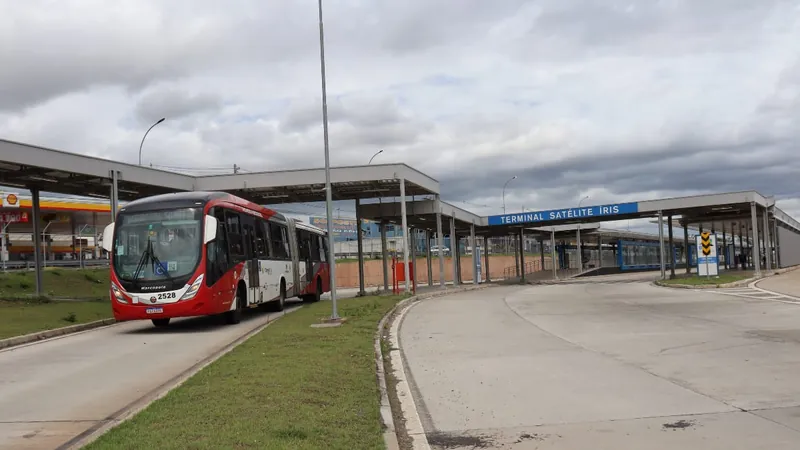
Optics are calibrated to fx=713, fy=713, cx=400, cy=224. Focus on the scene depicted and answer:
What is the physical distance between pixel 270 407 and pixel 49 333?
1100 centimetres

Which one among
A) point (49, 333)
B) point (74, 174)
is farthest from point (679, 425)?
point (74, 174)

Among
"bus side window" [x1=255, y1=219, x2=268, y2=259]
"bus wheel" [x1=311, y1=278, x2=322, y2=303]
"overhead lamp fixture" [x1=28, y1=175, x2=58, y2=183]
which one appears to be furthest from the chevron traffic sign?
"overhead lamp fixture" [x1=28, y1=175, x2=58, y2=183]

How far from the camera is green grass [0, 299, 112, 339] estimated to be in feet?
53.2

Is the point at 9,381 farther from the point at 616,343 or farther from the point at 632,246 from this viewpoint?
the point at 632,246

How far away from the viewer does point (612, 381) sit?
9156 mm

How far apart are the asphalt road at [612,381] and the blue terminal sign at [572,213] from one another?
26.8 metres

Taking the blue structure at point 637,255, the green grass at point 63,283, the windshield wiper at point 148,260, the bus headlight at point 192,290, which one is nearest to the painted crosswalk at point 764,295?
the bus headlight at point 192,290

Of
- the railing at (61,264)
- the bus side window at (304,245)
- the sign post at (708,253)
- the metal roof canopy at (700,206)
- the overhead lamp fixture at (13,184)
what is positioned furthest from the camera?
the railing at (61,264)

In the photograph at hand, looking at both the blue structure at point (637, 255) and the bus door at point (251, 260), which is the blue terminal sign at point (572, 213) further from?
the bus door at point (251, 260)

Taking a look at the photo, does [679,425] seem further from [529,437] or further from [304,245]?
[304,245]

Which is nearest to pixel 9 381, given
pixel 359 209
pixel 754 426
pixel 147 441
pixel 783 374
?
pixel 147 441

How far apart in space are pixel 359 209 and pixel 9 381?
28031 mm

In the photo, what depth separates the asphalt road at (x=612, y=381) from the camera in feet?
21.4

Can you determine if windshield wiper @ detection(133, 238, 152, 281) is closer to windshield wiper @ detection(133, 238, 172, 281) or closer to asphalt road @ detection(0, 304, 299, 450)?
windshield wiper @ detection(133, 238, 172, 281)
